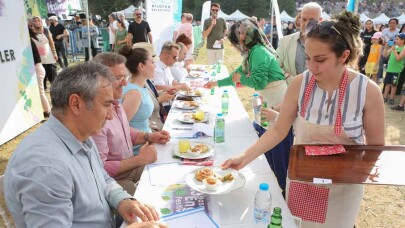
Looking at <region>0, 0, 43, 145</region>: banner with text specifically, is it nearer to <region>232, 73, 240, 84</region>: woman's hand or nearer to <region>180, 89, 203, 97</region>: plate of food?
<region>180, 89, 203, 97</region>: plate of food

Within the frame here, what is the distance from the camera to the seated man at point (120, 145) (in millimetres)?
1976

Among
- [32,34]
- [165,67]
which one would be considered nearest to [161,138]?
[165,67]

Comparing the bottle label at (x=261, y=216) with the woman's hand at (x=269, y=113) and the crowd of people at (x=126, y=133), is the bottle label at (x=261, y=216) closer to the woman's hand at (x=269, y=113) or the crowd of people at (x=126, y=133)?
the crowd of people at (x=126, y=133)

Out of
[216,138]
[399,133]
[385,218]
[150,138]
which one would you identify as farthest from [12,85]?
[399,133]

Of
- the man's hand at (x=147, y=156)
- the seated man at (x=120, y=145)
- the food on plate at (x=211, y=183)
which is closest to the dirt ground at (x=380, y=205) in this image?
the seated man at (x=120, y=145)

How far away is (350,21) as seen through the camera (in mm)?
1595

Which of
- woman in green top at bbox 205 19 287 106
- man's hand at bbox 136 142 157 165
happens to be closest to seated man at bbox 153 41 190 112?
woman in green top at bbox 205 19 287 106

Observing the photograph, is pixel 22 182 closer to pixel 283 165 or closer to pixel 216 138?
pixel 216 138

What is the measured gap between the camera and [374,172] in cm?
132

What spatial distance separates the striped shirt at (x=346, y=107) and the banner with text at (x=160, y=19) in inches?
203

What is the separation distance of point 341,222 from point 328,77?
81 centimetres

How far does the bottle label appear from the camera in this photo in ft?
4.47

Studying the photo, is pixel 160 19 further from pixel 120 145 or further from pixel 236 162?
pixel 236 162

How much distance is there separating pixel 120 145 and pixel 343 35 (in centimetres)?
154
